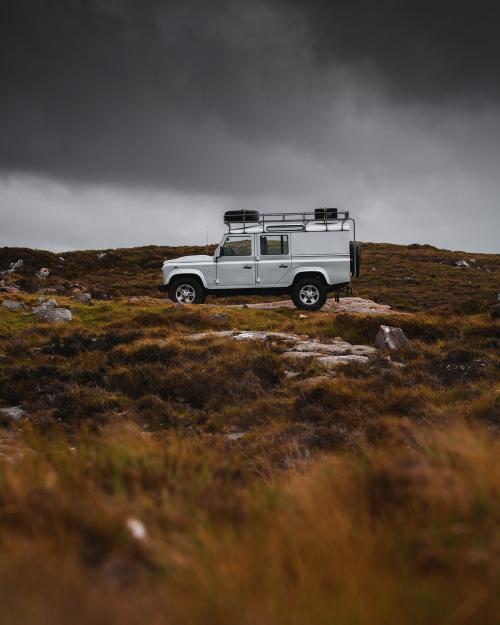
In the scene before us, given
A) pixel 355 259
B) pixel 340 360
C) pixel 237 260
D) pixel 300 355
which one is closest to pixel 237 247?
pixel 237 260

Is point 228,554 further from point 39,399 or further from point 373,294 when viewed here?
point 373,294

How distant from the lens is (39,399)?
350 inches

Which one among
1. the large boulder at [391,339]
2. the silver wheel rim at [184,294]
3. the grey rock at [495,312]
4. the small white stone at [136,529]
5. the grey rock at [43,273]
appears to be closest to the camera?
the small white stone at [136,529]

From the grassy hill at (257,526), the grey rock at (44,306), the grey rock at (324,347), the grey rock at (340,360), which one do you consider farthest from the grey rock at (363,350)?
the grey rock at (44,306)

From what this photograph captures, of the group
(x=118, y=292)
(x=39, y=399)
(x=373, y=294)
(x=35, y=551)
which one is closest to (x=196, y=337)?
(x=39, y=399)

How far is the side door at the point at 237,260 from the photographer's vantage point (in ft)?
54.9

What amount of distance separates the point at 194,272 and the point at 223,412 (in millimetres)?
9277

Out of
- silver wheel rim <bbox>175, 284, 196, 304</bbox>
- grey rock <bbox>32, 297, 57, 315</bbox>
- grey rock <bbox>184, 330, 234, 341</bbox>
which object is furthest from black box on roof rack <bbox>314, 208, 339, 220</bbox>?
grey rock <bbox>32, 297, 57, 315</bbox>

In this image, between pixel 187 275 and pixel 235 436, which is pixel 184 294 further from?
pixel 235 436

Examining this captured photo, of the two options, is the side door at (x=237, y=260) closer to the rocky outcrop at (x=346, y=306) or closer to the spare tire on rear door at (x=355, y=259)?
the rocky outcrop at (x=346, y=306)

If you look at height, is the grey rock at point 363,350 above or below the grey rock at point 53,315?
below

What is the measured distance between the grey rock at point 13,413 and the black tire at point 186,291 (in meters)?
8.97

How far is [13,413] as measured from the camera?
8281 millimetres

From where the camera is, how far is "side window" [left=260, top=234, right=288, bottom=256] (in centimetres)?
1666
